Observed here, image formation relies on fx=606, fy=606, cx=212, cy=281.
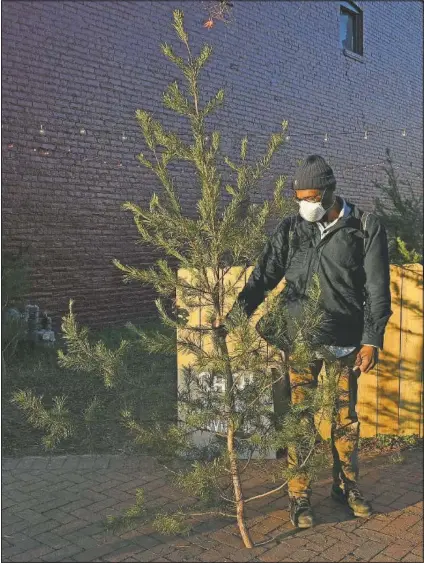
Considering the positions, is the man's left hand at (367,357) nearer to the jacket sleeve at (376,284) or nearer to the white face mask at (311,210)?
the jacket sleeve at (376,284)

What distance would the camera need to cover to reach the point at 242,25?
1089 centimetres

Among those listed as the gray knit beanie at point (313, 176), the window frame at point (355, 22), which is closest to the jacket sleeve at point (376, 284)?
the gray knit beanie at point (313, 176)

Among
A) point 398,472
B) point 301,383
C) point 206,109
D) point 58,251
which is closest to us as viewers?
point 206,109

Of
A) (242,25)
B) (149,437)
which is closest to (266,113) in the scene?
(242,25)

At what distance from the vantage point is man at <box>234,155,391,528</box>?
321 cm

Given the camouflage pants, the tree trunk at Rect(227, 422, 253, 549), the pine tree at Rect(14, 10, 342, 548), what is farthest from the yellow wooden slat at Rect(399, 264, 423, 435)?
the tree trunk at Rect(227, 422, 253, 549)

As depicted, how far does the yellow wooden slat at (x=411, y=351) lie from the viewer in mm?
4441

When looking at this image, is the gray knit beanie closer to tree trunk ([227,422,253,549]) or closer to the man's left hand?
the man's left hand

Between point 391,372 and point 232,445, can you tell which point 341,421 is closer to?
point 232,445

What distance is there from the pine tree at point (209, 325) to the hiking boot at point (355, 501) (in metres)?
0.57

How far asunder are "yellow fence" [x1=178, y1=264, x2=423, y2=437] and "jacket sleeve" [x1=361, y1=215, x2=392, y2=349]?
1280 millimetres

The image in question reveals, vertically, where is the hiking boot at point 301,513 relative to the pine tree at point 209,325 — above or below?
below

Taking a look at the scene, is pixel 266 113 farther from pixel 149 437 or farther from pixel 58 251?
pixel 149 437

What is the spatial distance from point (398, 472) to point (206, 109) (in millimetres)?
2809
